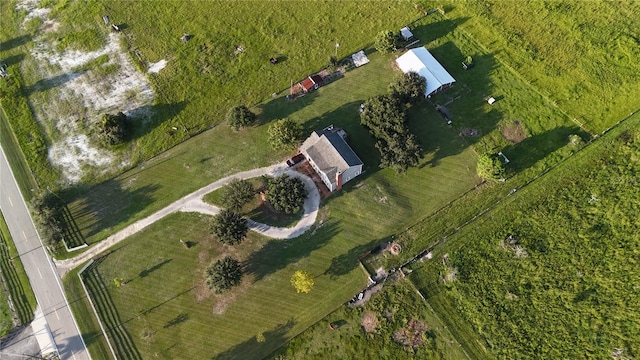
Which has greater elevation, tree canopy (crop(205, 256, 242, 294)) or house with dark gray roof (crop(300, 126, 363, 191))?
house with dark gray roof (crop(300, 126, 363, 191))

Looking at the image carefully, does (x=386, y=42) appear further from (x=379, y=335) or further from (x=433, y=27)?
(x=379, y=335)

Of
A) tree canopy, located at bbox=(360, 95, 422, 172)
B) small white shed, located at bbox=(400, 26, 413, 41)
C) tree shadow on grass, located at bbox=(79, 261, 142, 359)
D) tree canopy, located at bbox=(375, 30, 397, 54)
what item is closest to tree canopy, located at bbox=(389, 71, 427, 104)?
tree canopy, located at bbox=(360, 95, 422, 172)

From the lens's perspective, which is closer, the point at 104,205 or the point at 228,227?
the point at 228,227

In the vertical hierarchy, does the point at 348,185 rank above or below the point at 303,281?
above

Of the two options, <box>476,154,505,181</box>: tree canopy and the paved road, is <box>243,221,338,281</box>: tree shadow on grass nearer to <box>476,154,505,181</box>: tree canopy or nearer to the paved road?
<box>476,154,505,181</box>: tree canopy

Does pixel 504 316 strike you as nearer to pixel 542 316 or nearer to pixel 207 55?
pixel 542 316

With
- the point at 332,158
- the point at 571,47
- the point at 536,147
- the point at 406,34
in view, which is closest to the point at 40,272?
the point at 332,158

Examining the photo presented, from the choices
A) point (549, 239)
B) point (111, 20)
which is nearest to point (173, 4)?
point (111, 20)
